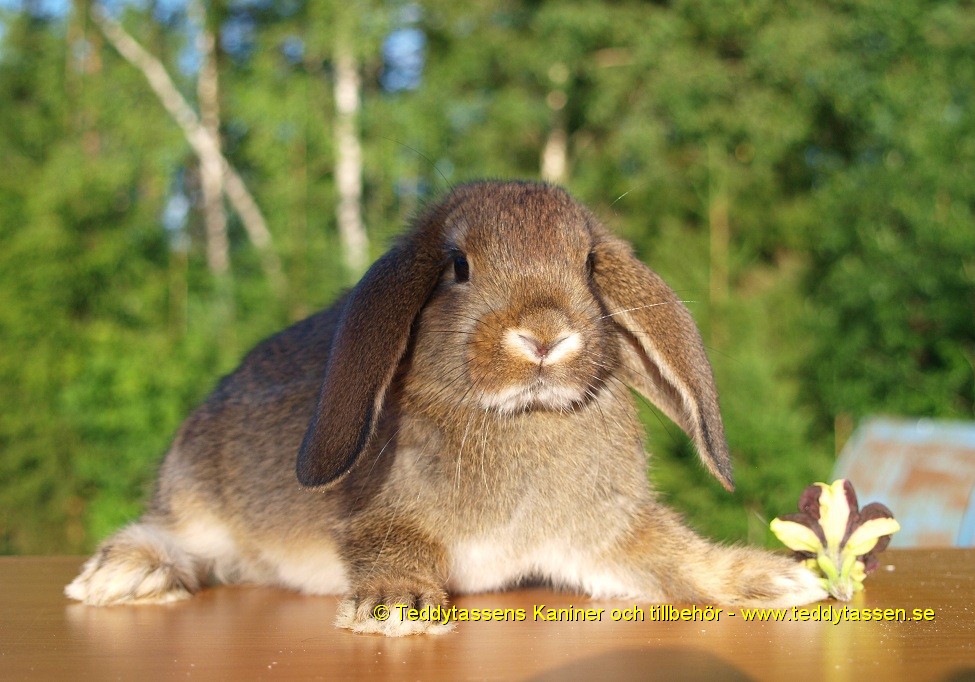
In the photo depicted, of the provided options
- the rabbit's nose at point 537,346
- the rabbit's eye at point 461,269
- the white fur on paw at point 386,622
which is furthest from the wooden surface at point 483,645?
the rabbit's eye at point 461,269

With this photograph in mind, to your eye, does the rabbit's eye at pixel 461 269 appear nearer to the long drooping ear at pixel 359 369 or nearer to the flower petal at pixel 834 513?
the long drooping ear at pixel 359 369

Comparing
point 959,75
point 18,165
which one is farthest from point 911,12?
point 18,165

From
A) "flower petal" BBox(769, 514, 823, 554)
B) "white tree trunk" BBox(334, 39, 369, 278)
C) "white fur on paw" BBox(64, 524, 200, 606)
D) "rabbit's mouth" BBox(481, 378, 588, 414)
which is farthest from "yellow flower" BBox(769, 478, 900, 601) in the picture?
"white tree trunk" BBox(334, 39, 369, 278)

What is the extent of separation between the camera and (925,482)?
12.9ft

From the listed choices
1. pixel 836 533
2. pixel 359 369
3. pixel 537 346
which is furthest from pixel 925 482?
pixel 359 369

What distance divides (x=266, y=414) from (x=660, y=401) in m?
1.11

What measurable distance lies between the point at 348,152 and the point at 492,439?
9521mm

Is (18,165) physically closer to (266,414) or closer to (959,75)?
(266,414)

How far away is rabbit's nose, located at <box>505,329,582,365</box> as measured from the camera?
2094 millimetres

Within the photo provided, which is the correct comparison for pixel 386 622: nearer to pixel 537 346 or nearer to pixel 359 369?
pixel 359 369

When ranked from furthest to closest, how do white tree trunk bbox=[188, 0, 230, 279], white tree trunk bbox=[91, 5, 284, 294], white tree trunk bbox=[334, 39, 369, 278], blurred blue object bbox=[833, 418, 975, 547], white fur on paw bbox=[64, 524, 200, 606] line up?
white tree trunk bbox=[188, 0, 230, 279], white tree trunk bbox=[91, 5, 284, 294], white tree trunk bbox=[334, 39, 369, 278], blurred blue object bbox=[833, 418, 975, 547], white fur on paw bbox=[64, 524, 200, 606]

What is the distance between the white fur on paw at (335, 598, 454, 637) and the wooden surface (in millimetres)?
27

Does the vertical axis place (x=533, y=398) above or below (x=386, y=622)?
above

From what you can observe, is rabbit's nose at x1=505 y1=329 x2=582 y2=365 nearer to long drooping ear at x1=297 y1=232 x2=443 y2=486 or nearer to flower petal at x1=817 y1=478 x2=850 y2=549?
long drooping ear at x1=297 y1=232 x2=443 y2=486
